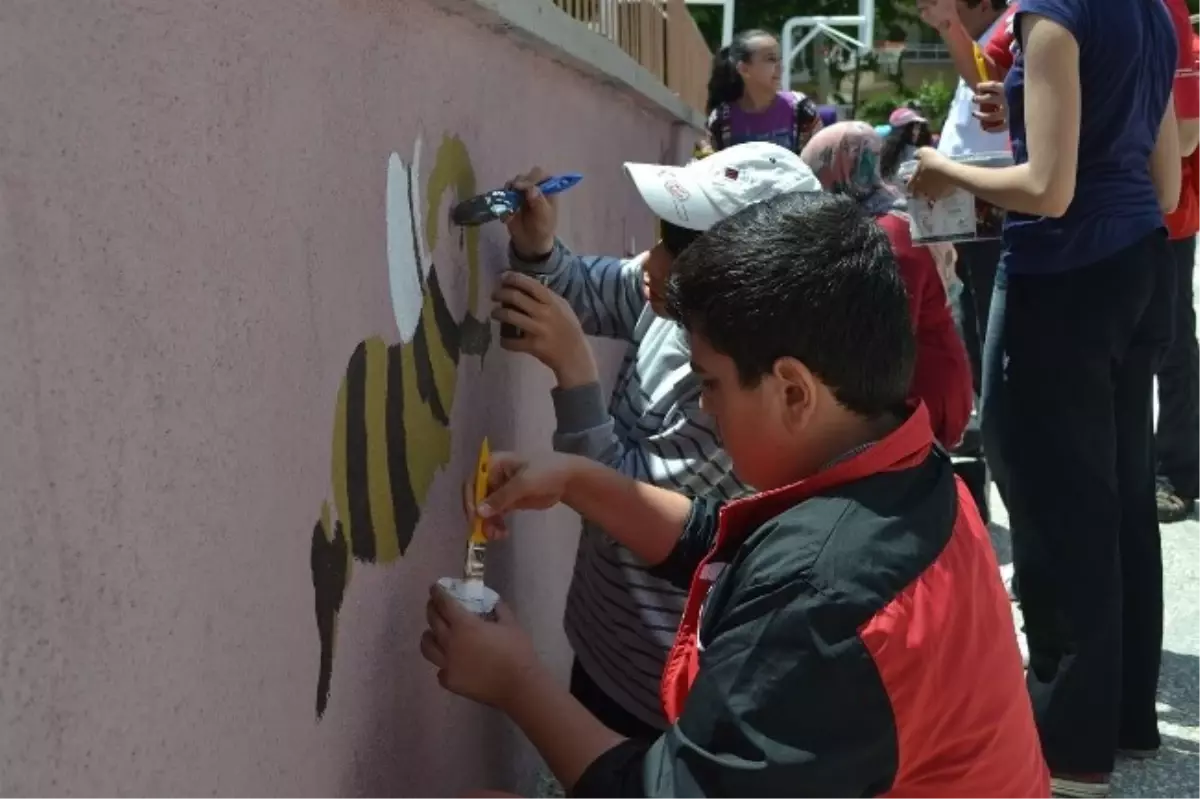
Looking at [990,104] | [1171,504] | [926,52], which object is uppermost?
[926,52]

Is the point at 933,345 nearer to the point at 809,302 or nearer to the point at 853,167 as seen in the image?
the point at 853,167

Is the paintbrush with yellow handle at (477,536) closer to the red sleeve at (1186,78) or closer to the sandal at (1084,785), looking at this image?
the sandal at (1084,785)

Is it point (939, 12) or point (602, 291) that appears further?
point (939, 12)

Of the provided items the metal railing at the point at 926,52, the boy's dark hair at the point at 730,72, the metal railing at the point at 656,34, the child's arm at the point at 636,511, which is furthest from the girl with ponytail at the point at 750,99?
the metal railing at the point at 926,52

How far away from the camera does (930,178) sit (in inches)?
109

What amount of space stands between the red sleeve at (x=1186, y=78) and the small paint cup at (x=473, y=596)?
2129 millimetres

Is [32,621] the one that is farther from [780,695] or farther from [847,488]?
[847,488]

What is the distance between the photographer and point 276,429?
1.37 metres

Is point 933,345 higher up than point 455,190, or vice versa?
point 455,190

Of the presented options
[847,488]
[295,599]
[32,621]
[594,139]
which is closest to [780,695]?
[847,488]

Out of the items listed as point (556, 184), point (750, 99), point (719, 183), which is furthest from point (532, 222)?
point (750, 99)

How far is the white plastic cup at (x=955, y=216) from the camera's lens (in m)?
2.77

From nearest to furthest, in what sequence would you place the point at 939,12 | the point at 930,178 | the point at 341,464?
the point at 341,464, the point at 930,178, the point at 939,12

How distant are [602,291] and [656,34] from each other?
146 inches
